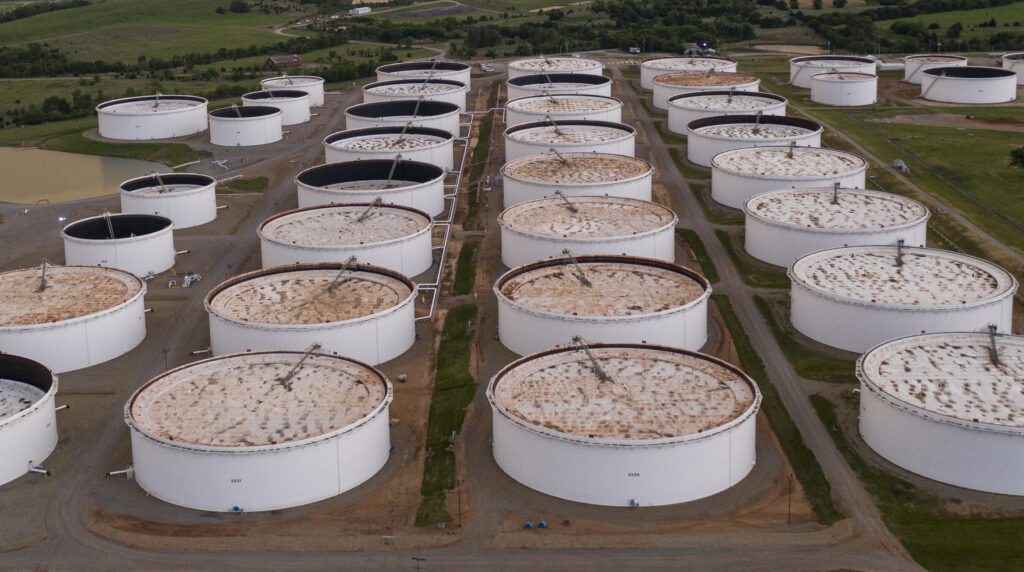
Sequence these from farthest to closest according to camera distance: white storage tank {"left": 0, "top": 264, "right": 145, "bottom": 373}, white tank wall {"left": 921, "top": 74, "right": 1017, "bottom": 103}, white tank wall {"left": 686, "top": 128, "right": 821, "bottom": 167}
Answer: white tank wall {"left": 921, "top": 74, "right": 1017, "bottom": 103} → white tank wall {"left": 686, "top": 128, "right": 821, "bottom": 167} → white storage tank {"left": 0, "top": 264, "right": 145, "bottom": 373}

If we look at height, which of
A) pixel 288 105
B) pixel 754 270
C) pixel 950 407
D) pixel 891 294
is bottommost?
pixel 950 407

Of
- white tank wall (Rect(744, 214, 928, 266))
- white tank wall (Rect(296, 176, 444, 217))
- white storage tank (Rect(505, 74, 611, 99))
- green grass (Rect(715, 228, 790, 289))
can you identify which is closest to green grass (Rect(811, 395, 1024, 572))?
green grass (Rect(715, 228, 790, 289))

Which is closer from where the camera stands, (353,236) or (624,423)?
(624,423)

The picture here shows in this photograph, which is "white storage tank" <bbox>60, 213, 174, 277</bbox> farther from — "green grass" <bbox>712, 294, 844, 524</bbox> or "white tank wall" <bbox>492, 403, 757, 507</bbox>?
"white tank wall" <bbox>492, 403, 757, 507</bbox>

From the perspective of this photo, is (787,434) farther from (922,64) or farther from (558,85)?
(922,64)

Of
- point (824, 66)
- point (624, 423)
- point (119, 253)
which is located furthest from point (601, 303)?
point (824, 66)

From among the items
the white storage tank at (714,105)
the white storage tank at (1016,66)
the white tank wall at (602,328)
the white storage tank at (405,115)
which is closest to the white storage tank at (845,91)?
the white storage tank at (714,105)

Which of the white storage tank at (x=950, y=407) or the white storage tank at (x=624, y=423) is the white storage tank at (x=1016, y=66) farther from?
the white storage tank at (x=624, y=423)
